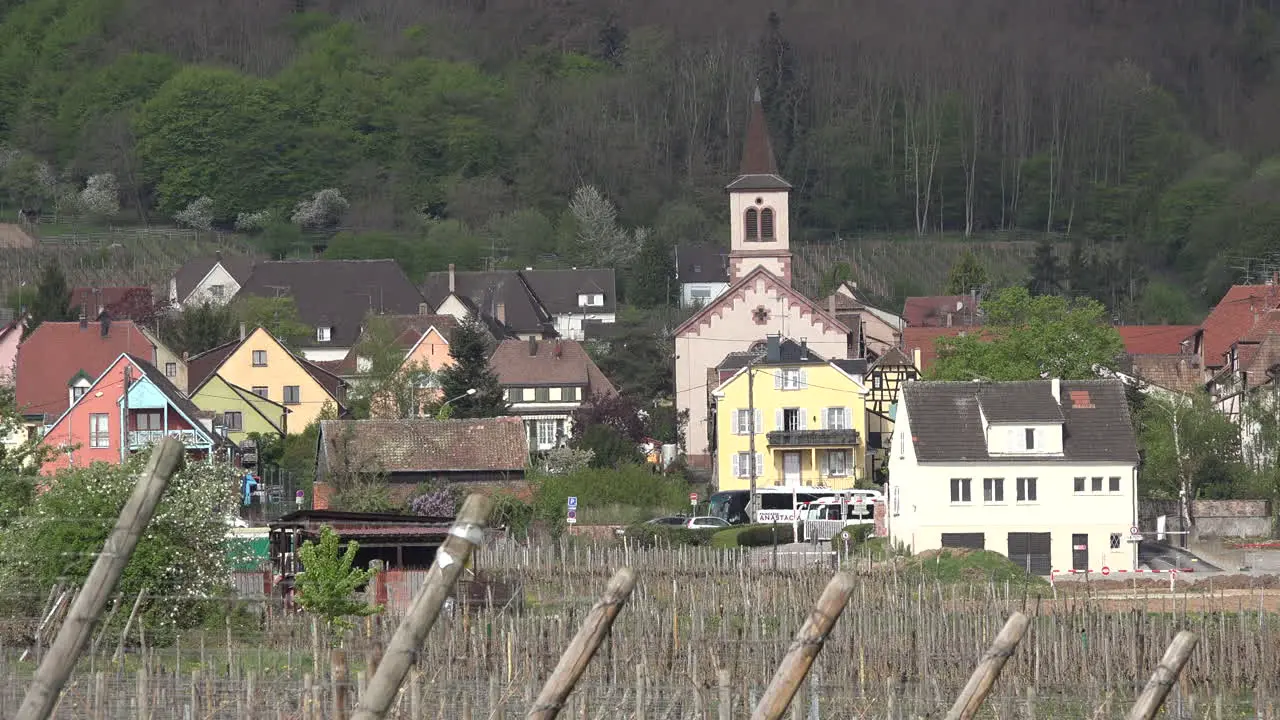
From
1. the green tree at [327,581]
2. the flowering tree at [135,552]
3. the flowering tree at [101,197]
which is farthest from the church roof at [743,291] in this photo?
the flowering tree at [101,197]

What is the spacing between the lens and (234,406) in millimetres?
74312

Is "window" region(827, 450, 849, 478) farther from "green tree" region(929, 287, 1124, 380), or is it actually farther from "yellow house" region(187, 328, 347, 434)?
"yellow house" region(187, 328, 347, 434)

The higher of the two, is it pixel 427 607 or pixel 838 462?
pixel 838 462

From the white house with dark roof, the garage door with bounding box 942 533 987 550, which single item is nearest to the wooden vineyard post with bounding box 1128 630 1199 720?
the white house with dark roof

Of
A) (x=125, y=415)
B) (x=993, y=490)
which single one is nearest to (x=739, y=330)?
(x=125, y=415)

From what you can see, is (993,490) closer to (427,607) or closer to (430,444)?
(430,444)

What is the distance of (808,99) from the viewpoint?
190 meters

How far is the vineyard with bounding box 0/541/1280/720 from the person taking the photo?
85.6ft

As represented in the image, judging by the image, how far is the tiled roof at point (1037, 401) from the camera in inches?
2108

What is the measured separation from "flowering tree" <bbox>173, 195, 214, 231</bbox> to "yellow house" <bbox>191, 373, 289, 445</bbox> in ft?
302

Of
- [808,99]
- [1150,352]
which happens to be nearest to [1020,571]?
[1150,352]

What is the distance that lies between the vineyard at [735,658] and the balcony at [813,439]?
28801 millimetres

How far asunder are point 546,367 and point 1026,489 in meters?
41.0

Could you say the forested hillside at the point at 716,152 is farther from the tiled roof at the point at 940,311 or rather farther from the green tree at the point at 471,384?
the green tree at the point at 471,384
